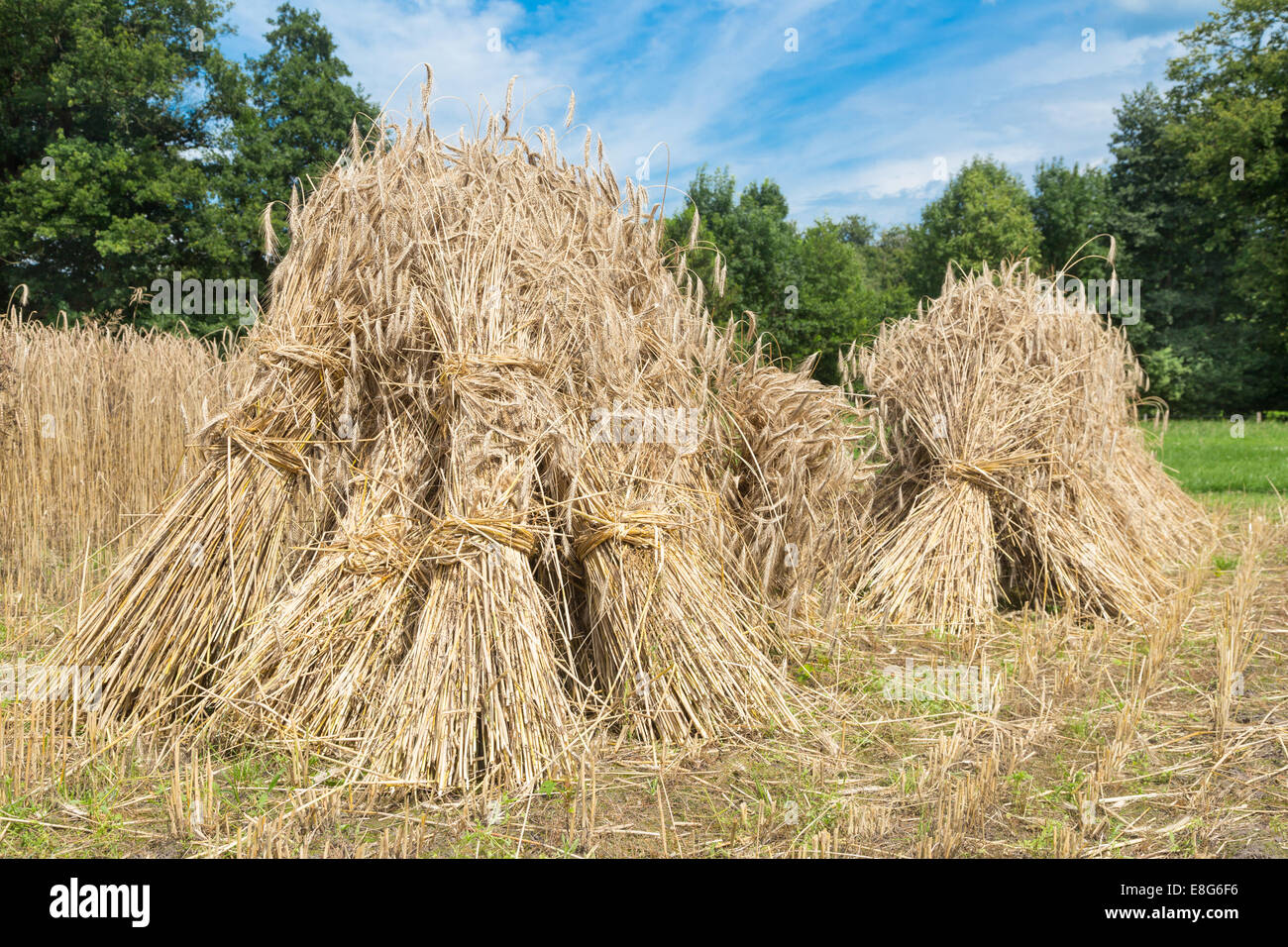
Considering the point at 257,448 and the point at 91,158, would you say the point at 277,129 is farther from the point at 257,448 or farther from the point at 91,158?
the point at 257,448

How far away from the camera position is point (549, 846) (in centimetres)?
241

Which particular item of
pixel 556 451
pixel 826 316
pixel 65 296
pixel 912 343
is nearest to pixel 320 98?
pixel 65 296

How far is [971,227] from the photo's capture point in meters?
32.9

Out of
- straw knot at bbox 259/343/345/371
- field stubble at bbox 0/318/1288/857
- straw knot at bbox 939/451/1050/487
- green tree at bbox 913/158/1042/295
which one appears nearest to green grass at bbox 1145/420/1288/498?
straw knot at bbox 939/451/1050/487

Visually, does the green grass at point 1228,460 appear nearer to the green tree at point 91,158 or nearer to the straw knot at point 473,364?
the straw knot at point 473,364

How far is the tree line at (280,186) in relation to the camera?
20.6 meters

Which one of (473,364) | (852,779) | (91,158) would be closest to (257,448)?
(473,364)

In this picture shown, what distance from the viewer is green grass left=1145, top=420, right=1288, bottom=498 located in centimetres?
1024

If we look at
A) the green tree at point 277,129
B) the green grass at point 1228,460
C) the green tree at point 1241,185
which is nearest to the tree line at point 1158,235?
the green tree at point 1241,185

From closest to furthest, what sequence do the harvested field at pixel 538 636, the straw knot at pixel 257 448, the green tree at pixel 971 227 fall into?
the harvested field at pixel 538 636 → the straw knot at pixel 257 448 → the green tree at pixel 971 227

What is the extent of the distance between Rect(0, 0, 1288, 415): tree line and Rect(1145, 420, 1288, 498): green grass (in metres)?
3.49

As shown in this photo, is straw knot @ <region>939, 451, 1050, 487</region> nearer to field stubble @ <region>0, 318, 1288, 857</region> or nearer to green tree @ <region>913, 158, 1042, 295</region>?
field stubble @ <region>0, 318, 1288, 857</region>

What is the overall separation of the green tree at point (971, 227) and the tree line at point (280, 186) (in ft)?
0.80

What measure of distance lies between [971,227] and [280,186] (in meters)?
26.4
